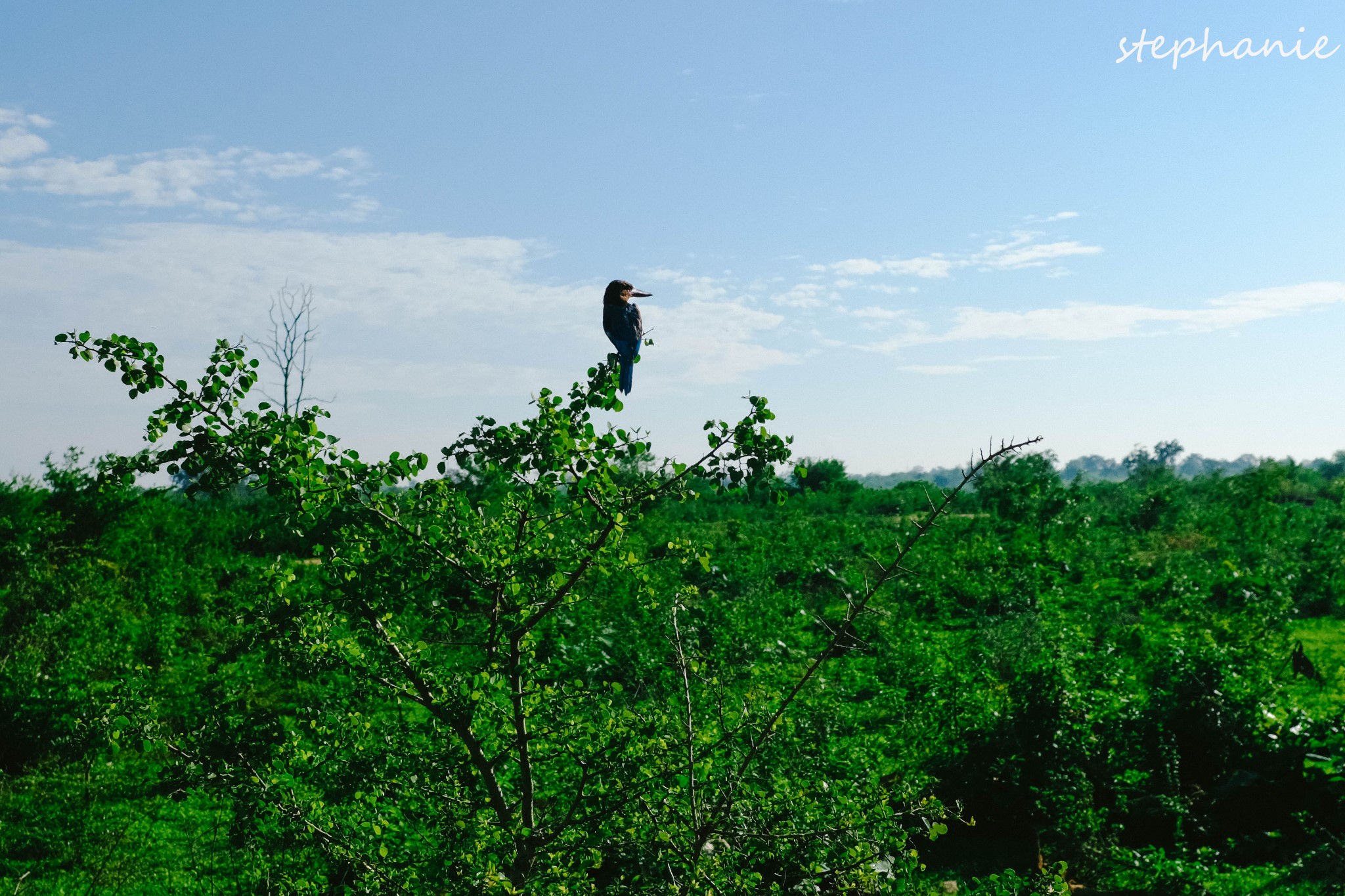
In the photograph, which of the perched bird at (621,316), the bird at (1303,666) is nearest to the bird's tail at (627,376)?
the perched bird at (621,316)

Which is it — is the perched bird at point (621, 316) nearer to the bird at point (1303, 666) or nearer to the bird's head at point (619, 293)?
the bird's head at point (619, 293)

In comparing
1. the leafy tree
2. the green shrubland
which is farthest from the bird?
the leafy tree

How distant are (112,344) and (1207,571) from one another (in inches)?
539

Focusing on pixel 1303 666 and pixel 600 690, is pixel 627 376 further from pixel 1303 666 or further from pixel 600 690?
pixel 1303 666

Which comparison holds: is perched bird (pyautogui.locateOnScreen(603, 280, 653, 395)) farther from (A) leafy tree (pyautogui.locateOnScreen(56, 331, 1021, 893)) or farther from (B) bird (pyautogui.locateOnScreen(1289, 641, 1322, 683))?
(B) bird (pyautogui.locateOnScreen(1289, 641, 1322, 683))

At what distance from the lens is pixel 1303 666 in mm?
9156

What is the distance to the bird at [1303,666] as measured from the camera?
8930mm

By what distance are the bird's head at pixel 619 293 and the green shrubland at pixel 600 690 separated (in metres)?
0.91

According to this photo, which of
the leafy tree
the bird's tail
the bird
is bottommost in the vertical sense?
the bird

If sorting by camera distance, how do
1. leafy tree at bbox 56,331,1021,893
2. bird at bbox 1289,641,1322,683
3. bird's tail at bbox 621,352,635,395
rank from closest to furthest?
leafy tree at bbox 56,331,1021,893 < bird's tail at bbox 621,352,635,395 < bird at bbox 1289,641,1322,683

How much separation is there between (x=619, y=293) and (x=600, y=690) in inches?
67.9

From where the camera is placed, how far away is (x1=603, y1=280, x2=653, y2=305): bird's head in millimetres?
4141

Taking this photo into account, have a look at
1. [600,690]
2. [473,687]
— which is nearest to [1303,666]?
[600,690]

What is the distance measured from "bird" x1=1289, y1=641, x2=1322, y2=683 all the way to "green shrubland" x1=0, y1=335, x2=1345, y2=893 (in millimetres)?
59
